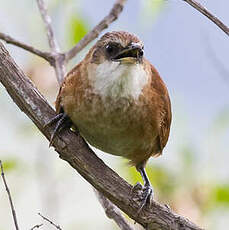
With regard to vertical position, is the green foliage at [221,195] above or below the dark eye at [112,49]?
below

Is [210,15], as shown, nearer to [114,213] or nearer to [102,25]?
[114,213]

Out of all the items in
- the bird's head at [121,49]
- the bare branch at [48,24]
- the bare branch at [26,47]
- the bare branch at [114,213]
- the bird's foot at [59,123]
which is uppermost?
the bare branch at [48,24]

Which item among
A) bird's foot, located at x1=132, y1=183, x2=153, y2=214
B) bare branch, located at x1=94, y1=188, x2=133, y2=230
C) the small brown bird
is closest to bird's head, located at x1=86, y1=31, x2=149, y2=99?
the small brown bird

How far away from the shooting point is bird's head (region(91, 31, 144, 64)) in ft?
10.7

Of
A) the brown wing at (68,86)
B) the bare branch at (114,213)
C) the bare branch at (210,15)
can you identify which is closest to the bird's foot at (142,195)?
the bare branch at (114,213)

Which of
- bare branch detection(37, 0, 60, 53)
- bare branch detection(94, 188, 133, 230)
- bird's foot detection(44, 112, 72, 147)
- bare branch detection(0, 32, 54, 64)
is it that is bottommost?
bare branch detection(94, 188, 133, 230)

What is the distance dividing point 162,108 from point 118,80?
0.38 m

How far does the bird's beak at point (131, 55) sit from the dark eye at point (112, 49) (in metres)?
0.03

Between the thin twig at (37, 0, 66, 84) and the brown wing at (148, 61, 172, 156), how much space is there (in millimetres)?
602

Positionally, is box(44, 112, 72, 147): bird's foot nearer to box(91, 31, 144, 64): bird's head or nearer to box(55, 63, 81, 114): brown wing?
box(55, 63, 81, 114): brown wing

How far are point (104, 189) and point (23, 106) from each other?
549 millimetres

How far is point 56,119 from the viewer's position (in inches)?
130

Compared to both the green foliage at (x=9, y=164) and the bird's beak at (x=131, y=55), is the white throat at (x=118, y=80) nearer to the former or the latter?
the bird's beak at (x=131, y=55)

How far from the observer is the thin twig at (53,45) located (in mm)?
3922
